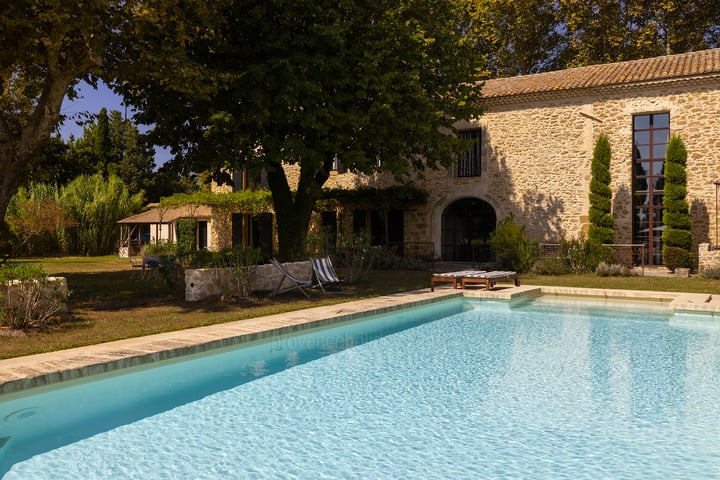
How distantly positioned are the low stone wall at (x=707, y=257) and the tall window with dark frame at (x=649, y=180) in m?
1.51

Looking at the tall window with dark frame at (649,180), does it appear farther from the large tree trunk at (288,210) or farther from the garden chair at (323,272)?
the garden chair at (323,272)

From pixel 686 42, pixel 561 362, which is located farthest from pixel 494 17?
pixel 561 362

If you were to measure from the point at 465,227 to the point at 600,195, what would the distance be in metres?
5.61

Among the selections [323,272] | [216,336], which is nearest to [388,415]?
[216,336]

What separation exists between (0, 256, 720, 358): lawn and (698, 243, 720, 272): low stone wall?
1.71 ft

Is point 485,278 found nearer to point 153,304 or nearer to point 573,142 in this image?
point 153,304

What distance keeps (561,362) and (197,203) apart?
69.0 feet

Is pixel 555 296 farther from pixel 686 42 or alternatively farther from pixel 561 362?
pixel 686 42

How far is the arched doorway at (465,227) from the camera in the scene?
21.6 metres

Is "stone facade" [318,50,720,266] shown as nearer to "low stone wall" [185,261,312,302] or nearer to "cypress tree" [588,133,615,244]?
"cypress tree" [588,133,615,244]

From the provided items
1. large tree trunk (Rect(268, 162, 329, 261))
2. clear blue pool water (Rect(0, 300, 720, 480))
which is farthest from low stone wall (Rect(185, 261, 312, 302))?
clear blue pool water (Rect(0, 300, 720, 480))

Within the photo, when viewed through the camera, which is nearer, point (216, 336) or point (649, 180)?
point (216, 336)

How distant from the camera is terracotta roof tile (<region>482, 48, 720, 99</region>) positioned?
17094mm

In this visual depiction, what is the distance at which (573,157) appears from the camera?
18.9 metres
